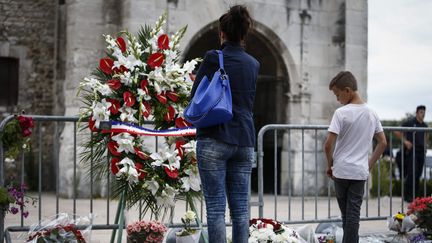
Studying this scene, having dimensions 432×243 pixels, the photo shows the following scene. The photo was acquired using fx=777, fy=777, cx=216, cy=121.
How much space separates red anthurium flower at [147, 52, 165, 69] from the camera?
6965mm

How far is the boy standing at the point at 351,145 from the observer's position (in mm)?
6809

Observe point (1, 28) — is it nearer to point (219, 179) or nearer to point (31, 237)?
point (31, 237)

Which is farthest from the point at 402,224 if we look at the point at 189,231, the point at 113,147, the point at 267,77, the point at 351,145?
the point at 267,77

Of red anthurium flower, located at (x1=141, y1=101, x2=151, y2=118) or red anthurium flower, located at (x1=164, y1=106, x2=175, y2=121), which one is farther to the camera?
red anthurium flower, located at (x1=164, y1=106, x2=175, y2=121)

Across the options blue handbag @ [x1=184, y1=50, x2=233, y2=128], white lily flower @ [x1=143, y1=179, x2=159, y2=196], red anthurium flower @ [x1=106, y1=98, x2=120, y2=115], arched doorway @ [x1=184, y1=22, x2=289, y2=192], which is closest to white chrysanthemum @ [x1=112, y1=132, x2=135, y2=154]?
red anthurium flower @ [x1=106, y1=98, x2=120, y2=115]

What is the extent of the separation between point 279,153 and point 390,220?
869 cm

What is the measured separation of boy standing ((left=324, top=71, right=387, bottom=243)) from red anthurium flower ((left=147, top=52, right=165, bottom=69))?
1549 mm

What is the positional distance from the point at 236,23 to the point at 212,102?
27.3 inches

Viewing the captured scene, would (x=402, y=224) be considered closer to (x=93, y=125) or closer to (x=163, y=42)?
(x=163, y=42)

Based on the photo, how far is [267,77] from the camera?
54.4ft

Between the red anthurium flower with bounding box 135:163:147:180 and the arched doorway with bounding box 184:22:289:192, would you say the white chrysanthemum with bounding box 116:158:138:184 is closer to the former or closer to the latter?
the red anthurium flower with bounding box 135:163:147:180

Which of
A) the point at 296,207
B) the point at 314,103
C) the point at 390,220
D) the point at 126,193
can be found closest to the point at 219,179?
the point at 126,193

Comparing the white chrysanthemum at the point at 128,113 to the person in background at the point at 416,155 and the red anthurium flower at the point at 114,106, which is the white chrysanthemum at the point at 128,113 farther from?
the person in background at the point at 416,155

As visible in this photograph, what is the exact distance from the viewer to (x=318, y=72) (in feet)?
53.4
